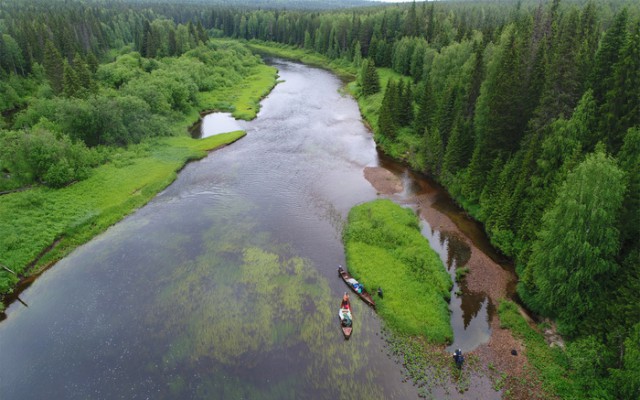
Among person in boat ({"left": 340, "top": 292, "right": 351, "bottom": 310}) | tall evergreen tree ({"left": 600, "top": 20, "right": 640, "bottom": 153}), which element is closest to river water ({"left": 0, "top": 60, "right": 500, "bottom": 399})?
person in boat ({"left": 340, "top": 292, "right": 351, "bottom": 310})

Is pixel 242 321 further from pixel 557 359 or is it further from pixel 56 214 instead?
pixel 56 214

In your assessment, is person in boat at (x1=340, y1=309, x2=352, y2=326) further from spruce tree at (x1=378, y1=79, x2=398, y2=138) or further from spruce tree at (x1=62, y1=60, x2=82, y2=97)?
spruce tree at (x1=62, y1=60, x2=82, y2=97)

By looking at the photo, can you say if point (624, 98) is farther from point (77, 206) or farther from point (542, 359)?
point (77, 206)

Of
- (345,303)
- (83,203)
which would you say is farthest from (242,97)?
(345,303)

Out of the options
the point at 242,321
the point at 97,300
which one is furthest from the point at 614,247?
the point at 97,300

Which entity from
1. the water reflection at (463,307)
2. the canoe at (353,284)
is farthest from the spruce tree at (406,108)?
the canoe at (353,284)

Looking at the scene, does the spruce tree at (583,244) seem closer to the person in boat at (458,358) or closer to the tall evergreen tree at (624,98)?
the tall evergreen tree at (624,98)

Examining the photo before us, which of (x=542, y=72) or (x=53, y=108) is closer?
(x=542, y=72)
